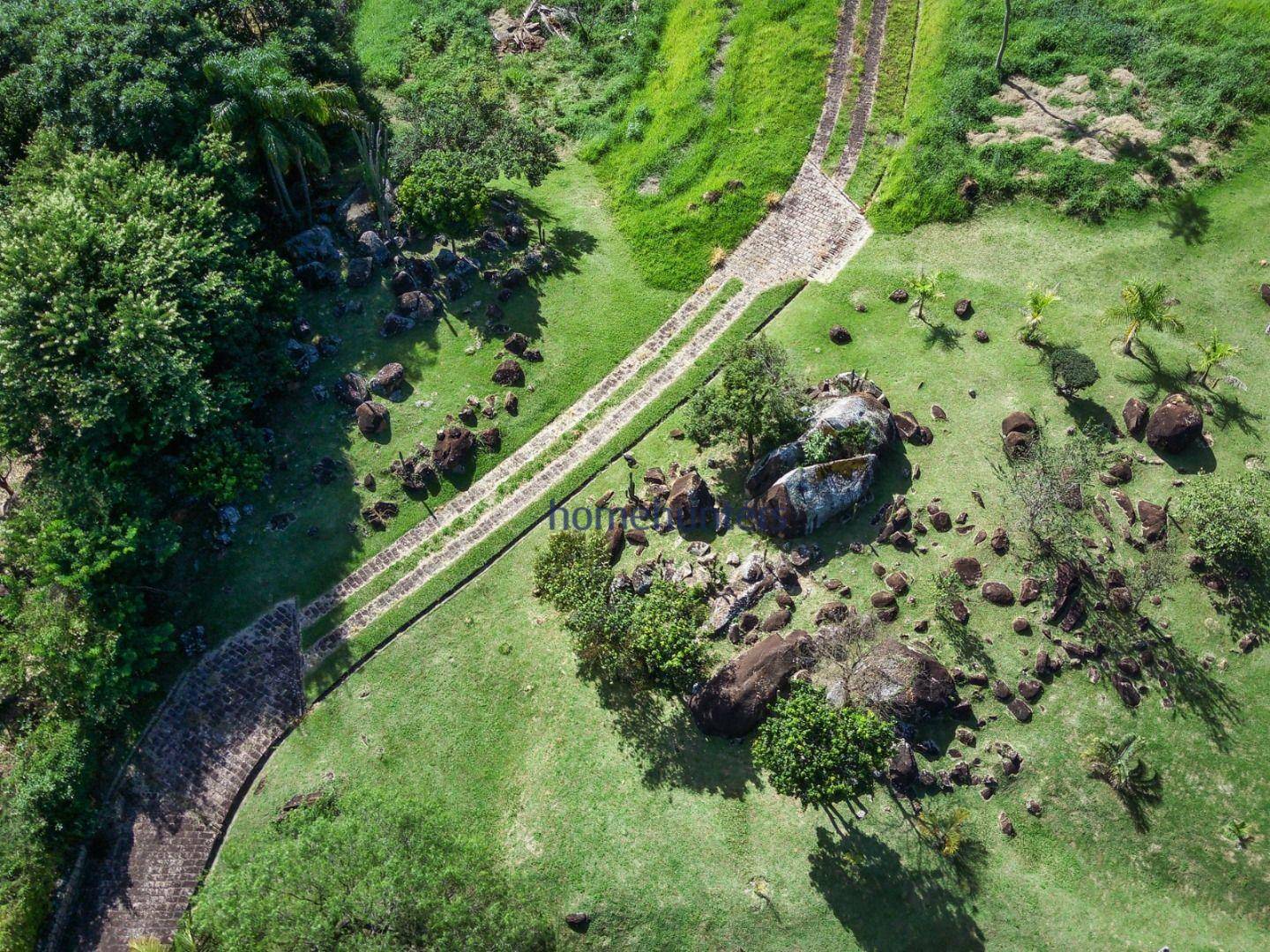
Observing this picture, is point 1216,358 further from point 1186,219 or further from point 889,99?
point 889,99

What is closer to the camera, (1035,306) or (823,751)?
(823,751)

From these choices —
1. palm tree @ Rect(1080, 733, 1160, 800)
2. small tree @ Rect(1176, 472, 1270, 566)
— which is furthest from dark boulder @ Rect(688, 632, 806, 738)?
small tree @ Rect(1176, 472, 1270, 566)

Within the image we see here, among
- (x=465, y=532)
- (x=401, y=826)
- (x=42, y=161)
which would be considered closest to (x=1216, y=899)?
(x=401, y=826)

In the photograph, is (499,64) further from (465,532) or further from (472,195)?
(465,532)

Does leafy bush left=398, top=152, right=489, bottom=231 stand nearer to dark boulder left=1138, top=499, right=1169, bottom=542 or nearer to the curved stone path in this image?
the curved stone path

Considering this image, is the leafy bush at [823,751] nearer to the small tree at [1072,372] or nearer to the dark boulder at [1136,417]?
the dark boulder at [1136,417]

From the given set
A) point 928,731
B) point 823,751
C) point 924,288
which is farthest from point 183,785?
point 924,288

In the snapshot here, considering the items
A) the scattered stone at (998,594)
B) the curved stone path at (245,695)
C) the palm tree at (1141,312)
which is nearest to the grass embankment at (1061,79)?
the curved stone path at (245,695)
